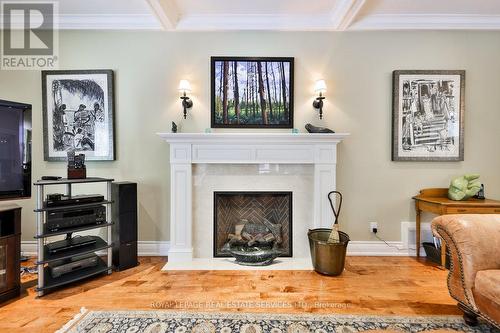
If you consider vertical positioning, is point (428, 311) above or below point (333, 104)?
below

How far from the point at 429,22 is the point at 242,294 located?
144 inches

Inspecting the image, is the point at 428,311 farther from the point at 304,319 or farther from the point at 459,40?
the point at 459,40

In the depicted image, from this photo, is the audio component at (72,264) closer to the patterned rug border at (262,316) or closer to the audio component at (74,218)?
the audio component at (74,218)

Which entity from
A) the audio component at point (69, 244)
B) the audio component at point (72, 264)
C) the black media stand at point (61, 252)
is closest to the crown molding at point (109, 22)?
the black media stand at point (61, 252)

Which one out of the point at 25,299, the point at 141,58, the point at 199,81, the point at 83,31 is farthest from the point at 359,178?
the point at 83,31

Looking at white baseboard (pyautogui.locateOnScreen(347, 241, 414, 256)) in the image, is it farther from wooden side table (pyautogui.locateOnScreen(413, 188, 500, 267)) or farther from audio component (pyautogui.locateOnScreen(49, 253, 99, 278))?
audio component (pyautogui.locateOnScreen(49, 253, 99, 278))

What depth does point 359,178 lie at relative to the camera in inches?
115

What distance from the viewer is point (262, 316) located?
5.78ft

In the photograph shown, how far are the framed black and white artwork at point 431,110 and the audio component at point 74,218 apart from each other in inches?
133

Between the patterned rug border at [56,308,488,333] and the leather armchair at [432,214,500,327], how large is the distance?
0.83 ft

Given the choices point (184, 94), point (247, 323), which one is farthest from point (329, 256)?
point (184, 94)

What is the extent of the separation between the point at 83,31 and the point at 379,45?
11.8ft

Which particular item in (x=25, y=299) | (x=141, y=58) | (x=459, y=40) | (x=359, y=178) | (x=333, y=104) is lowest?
(x=25, y=299)

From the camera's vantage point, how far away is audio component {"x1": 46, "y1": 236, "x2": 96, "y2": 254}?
220 cm
